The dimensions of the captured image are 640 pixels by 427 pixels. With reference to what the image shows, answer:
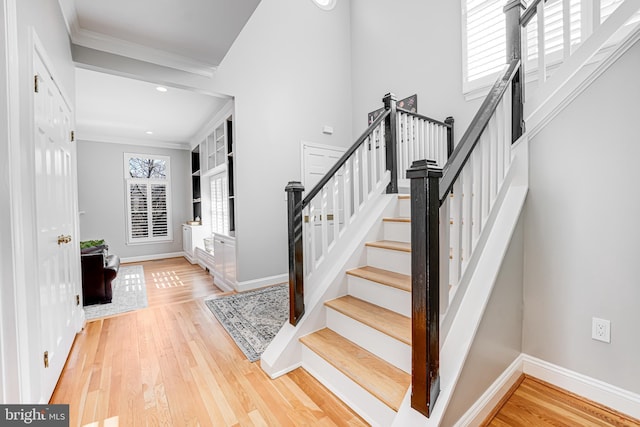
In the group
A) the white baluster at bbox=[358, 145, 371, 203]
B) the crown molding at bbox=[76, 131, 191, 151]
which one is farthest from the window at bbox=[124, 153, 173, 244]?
the white baluster at bbox=[358, 145, 371, 203]

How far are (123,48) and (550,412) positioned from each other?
4.47 m

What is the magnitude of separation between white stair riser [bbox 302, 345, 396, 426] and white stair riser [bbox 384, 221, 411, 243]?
1.16m

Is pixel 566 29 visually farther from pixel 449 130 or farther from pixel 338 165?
pixel 449 130

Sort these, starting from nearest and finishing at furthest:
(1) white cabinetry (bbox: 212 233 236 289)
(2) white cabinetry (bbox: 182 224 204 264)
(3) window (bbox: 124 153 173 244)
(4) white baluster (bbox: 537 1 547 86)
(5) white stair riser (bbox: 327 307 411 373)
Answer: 1. (5) white stair riser (bbox: 327 307 411 373)
2. (4) white baluster (bbox: 537 1 547 86)
3. (1) white cabinetry (bbox: 212 233 236 289)
4. (2) white cabinetry (bbox: 182 224 204 264)
5. (3) window (bbox: 124 153 173 244)

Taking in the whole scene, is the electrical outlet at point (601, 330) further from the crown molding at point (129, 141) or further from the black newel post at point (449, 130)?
the crown molding at point (129, 141)

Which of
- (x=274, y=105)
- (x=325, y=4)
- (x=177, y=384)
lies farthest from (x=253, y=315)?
(x=325, y=4)

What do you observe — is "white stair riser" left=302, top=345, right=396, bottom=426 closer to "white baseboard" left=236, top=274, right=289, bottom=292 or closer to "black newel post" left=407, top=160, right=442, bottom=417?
"black newel post" left=407, top=160, right=442, bottom=417

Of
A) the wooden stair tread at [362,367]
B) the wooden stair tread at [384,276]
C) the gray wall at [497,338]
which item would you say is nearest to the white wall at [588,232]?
the gray wall at [497,338]

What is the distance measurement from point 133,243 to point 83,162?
196cm

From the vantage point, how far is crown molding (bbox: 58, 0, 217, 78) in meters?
2.34

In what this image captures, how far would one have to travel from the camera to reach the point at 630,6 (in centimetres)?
137

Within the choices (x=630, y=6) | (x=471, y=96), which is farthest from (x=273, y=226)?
(x=630, y=6)

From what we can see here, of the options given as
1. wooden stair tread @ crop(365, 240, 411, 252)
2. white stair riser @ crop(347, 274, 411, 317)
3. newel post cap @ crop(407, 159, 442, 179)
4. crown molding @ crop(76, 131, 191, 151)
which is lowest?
white stair riser @ crop(347, 274, 411, 317)

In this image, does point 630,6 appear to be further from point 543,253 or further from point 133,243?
point 133,243
